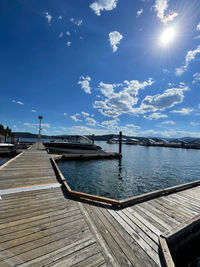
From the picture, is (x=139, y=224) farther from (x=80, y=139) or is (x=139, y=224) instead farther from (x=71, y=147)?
(x=80, y=139)

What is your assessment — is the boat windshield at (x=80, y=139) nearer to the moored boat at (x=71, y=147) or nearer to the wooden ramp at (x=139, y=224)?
the moored boat at (x=71, y=147)

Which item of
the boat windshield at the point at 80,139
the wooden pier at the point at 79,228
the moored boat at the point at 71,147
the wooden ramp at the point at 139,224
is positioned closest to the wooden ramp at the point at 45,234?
the wooden pier at the point at 79,228

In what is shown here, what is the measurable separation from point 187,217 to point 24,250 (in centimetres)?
411

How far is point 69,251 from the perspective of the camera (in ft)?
6.41

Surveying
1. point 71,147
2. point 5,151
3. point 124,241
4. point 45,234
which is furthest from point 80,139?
point 124,241

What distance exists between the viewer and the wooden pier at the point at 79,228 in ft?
→ 6.17

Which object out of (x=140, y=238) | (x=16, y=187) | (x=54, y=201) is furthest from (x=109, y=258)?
(x=16, y=187)

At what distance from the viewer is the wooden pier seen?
1880 mm

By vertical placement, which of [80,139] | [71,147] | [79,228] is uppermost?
[80,139]

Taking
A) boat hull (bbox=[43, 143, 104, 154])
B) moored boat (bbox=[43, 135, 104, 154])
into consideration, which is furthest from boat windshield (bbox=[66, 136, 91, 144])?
boat hull (bbox=[43, 143, 104, 154])

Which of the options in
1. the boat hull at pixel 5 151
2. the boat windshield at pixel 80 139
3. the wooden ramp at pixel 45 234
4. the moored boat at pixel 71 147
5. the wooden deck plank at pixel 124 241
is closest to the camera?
the wooden ramp at pixel 45 234

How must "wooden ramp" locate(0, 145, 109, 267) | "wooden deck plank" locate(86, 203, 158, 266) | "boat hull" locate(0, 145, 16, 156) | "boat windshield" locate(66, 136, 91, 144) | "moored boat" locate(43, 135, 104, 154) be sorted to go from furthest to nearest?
"boat windshield" locate(66, 136, 91, 144)
"moored boat" locate(43, 135, 104, 154)
"boat hull" locate(0, 145, 16, 156)
"wooden deck plank" locate(86, 203, 158, 266)
"wooden ramp" locate(0, 145, 109, 267)

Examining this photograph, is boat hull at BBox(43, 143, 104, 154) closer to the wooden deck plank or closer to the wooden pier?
the wooden pier

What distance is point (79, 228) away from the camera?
2484 millimetres
